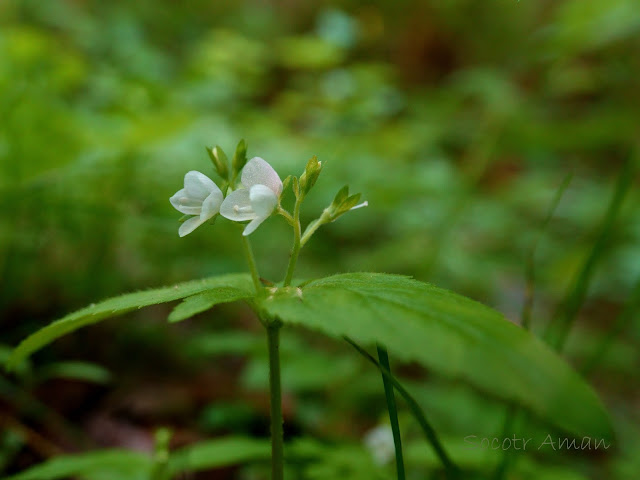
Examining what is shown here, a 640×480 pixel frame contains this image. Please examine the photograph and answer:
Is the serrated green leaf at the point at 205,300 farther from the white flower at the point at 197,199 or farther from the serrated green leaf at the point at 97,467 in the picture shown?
the serrated green leaf at the point at 97,467

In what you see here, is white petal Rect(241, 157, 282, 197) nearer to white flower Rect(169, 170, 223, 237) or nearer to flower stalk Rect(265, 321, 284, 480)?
white flower Rect(169, 170, 223, 237)

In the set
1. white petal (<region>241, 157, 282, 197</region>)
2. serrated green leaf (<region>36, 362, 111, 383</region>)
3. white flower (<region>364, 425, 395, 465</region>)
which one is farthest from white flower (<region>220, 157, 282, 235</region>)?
white flower (<region>364, 425, 395, 465</region>)

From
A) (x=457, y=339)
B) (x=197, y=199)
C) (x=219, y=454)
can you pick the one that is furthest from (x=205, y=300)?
(x=219, y=454)

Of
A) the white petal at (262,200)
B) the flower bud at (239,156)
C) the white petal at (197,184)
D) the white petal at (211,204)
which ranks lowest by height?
the white petal at (262,200)

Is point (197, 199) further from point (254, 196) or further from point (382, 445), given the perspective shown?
point (382, 445)

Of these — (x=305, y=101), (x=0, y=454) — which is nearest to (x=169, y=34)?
(x=305, y=101)

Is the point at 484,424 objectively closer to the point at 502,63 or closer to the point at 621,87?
the point at 621,87

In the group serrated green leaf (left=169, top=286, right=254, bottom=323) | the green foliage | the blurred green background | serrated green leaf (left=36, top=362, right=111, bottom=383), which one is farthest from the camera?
the blurred green background

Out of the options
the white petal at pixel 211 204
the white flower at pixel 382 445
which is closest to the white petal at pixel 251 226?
the white petal at pixel 211 204
